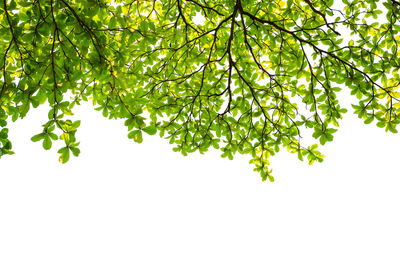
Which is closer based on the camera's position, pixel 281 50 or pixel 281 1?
pixel 281 50

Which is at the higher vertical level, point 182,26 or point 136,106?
point 182,26

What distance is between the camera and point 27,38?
2.64 m

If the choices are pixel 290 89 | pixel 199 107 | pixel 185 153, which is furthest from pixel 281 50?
pixel 185 153

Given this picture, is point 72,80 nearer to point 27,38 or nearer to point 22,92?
point 22,92

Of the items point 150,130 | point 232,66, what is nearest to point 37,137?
point 150,130

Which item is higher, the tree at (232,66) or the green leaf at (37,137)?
the tree at (232,66)

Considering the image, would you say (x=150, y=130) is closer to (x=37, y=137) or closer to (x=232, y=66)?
(x=37, y=137)

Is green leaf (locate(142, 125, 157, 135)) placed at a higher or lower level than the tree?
lower

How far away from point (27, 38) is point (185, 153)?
2.64 metres

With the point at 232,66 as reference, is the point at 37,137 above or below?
below

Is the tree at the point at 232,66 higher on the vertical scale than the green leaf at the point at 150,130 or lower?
higher

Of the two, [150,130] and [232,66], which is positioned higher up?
[232,66]

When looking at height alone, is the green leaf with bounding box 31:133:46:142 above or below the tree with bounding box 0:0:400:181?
below

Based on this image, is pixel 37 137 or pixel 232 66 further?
pixel 232 66
